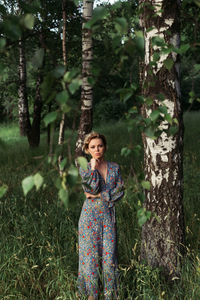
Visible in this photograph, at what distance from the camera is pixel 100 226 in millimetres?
3176

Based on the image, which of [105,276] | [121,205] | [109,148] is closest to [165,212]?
[105,276]

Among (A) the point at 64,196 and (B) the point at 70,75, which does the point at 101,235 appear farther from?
(B) the point at 70,75

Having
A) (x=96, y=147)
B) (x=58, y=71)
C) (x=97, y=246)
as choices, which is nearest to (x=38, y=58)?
(x=58, y=71)

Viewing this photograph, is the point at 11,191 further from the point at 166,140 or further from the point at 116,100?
the point at 116,100

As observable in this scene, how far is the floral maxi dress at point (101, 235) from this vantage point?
10.3 feet

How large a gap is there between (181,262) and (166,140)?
1.33m

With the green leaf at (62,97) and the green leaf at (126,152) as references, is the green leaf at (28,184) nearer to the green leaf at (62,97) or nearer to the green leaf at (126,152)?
the green leaf at (62,97)

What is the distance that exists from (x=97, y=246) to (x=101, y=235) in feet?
0.38

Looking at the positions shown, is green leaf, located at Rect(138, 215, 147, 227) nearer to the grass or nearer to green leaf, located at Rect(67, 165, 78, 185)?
the grass

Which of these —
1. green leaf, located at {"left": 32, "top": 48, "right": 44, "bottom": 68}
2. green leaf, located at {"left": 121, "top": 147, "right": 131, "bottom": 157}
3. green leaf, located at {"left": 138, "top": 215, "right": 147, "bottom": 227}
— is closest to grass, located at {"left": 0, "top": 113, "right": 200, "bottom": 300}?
green leaf, located at {"left": 138, "top": 215, "right": 147, "bottom": 227}

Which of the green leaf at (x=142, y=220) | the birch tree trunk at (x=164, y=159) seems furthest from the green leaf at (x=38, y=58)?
the birch tree trunk at (x=164, y=159)

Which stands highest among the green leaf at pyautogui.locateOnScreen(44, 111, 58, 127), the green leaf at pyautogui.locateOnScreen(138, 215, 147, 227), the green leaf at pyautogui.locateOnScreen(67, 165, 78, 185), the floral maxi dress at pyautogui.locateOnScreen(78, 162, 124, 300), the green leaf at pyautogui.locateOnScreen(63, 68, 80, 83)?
the green leaf at pyautogui.locateOnScreen(63, 68, 80, 83)

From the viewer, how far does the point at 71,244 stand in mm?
3941

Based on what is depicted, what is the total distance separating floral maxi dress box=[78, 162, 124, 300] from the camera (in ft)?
10.3
